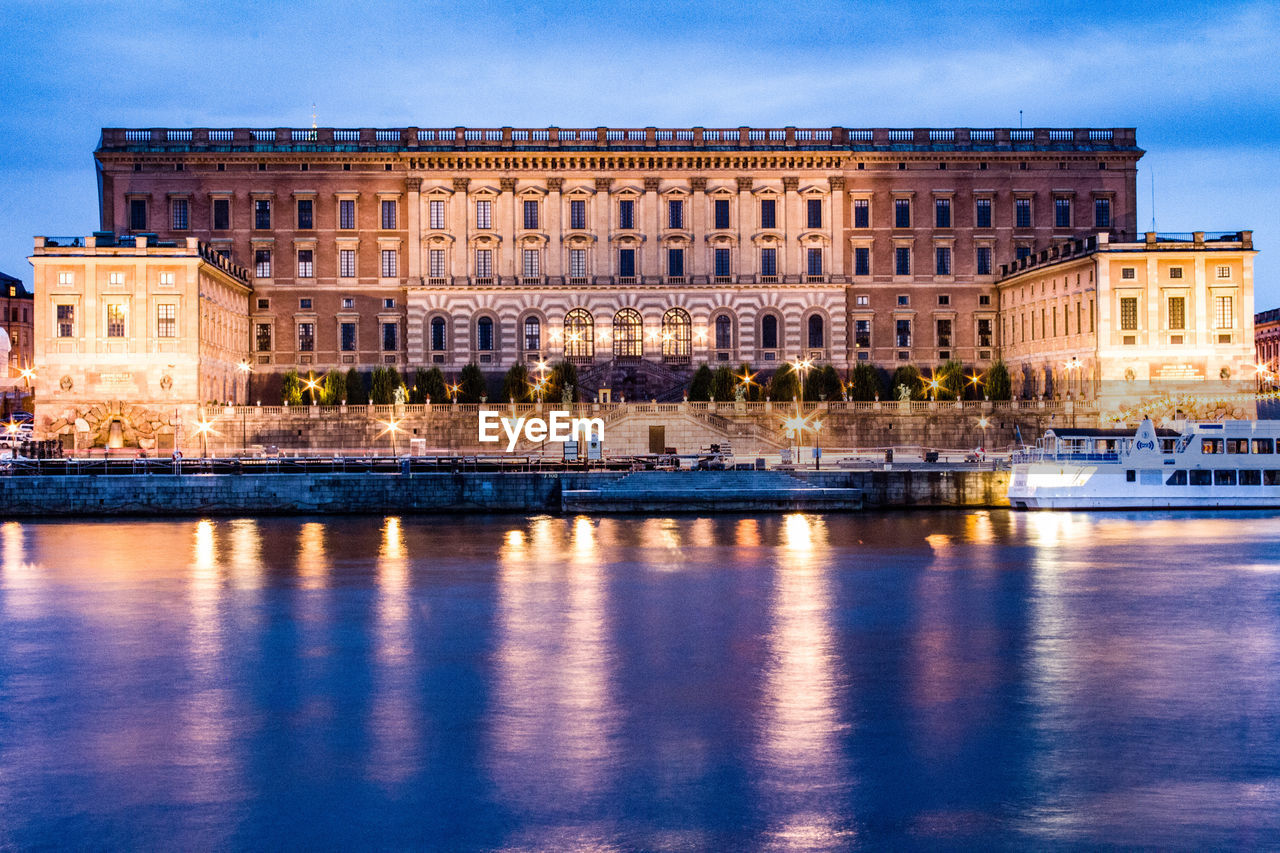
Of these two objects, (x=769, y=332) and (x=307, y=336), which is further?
(x=769, y=332)

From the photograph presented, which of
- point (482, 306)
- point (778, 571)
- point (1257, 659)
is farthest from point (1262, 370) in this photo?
point (1257, 659)

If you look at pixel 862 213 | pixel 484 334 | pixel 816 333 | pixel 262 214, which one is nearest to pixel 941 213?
pixel 862 213

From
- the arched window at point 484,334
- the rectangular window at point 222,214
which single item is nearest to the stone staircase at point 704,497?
the arched window at point 484,334

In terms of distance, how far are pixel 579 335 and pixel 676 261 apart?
853 cm

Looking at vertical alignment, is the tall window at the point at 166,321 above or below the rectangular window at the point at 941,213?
below

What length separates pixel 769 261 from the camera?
9794cm

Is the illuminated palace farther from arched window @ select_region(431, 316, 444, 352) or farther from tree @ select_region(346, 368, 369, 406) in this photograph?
tree @ select_region(346, 368, 369, 406)

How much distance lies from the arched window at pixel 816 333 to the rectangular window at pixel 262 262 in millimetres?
37232

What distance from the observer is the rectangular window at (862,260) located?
9856 cm

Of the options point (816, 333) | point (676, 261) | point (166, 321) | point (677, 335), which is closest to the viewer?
point (166, 321)

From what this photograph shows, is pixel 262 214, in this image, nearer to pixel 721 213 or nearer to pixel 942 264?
pixel 721 213

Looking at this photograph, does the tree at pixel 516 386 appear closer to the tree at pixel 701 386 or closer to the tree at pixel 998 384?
the tree at pixel 701 386

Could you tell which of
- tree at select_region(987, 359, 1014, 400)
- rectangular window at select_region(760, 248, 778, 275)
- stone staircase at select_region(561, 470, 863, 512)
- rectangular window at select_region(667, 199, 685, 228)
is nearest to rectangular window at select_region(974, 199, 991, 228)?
rectangular window at select_region(760, 248, 778, 275)

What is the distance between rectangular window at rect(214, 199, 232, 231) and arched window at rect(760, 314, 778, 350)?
3705 centimetres
